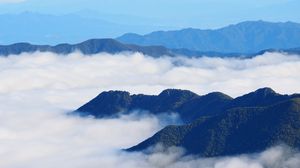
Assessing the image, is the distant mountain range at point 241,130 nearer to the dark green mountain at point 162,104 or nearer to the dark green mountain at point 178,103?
the dark green mountain at point 178,103

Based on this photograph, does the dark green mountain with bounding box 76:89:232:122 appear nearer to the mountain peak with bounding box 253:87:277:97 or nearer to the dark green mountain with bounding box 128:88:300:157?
the mountain peak with bounding box 253:87:277:97

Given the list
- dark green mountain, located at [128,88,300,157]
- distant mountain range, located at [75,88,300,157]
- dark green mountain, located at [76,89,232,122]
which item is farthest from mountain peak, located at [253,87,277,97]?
dark green mountain, located at [128,88,300,157]

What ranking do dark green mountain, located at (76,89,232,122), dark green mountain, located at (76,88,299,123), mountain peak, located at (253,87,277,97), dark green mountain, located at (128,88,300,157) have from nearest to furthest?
dark green mountain, located at (128,88,300,157)
mountain peak, located at (253,87,277,97)
dark green mountain, located at (76,88,299,123)
dark green mountain, located at (76,89,232,122)

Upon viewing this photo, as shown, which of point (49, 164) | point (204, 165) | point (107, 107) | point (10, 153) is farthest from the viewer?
point (107, 107)

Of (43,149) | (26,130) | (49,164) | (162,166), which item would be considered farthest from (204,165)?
(26,130)

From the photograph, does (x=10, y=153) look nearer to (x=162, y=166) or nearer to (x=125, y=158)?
(x=125, y=158)

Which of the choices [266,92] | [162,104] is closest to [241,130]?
[266,92]

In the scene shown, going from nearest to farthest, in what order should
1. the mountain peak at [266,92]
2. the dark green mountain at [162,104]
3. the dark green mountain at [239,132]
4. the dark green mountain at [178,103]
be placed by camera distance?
the dark green mountain at [239,132]
the mountain peak at [266,92]
the dark green mountain at [178,103]
the dark green mountain at [162,104]

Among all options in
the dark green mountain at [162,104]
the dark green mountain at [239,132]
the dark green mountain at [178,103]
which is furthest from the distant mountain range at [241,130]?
the dark green mountain at [162,104]
